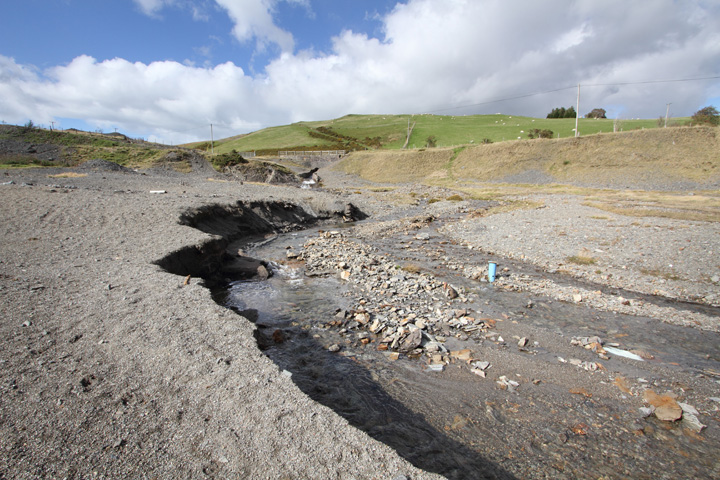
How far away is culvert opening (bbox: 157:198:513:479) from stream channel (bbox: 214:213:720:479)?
1.2 inches

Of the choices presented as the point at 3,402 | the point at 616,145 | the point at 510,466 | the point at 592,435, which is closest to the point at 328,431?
the point at 510,466

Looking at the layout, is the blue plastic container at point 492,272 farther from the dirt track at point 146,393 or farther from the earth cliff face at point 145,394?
the earth cliff face at point 145,394

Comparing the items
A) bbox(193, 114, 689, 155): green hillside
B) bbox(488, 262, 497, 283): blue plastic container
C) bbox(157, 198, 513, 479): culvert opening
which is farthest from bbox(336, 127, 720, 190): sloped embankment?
bbox(157, 198, 513, 479): culvert opening

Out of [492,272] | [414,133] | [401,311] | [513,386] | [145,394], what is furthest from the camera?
[414,133]

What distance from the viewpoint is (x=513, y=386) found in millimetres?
6379

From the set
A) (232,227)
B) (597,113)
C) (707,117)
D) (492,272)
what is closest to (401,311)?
(492,272)

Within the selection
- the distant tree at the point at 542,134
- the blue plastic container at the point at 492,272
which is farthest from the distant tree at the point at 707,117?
the blue plastic container at the point at 492,272

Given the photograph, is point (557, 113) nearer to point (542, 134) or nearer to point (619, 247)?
point (542, 134)

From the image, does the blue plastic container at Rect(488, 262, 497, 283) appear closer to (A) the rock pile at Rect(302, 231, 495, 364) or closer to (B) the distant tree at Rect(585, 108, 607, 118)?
(A) the rock pile at Rect(302, 231, 495, 364)

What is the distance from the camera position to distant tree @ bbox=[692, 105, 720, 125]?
2076 inches

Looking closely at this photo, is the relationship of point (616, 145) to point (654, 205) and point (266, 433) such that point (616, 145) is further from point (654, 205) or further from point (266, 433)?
point (266, 433)

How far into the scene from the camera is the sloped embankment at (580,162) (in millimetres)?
43344

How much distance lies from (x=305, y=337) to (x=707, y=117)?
78423 millimetres

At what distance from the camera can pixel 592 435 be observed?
5230 millimetres
